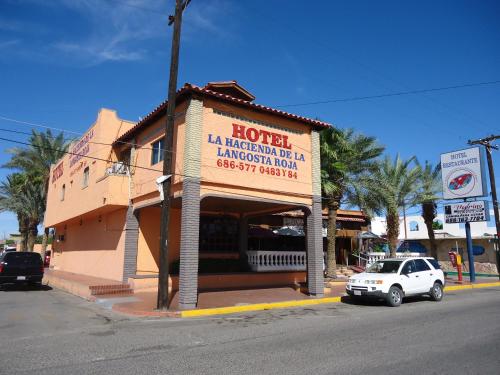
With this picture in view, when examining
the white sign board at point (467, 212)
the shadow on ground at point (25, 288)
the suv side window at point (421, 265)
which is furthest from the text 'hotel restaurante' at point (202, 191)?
the white sign board at point (467, 212)

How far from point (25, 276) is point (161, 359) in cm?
1466

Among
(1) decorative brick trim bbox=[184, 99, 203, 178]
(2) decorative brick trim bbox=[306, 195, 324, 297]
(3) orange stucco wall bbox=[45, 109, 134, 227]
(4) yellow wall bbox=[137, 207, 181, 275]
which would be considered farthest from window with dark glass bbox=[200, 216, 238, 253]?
(1) decorative brick trim bbox=[184, 99, 203, 178]

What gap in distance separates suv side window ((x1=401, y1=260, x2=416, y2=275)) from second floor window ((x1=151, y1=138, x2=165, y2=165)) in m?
10.2

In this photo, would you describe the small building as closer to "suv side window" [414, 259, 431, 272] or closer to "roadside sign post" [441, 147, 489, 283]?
Answer: "suv side window" [414, 259, 431, 272]

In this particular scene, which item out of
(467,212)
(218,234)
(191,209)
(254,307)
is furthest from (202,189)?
(467,212)

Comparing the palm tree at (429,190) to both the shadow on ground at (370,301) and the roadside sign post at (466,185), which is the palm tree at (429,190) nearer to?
the roadside sign post at (466,185)

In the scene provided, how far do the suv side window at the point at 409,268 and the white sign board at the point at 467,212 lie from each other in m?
11.5

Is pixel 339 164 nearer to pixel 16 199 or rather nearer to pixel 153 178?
pixel 153 178

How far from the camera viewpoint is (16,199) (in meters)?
33.6

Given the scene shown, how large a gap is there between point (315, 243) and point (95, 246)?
41.1 ft

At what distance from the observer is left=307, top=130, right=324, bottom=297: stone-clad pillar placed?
627 inches

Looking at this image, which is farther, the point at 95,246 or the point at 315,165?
the point at 95,246

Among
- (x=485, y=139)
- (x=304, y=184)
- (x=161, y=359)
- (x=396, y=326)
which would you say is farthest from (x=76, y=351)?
(x=485, y=139)

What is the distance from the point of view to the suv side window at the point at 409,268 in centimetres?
1449
